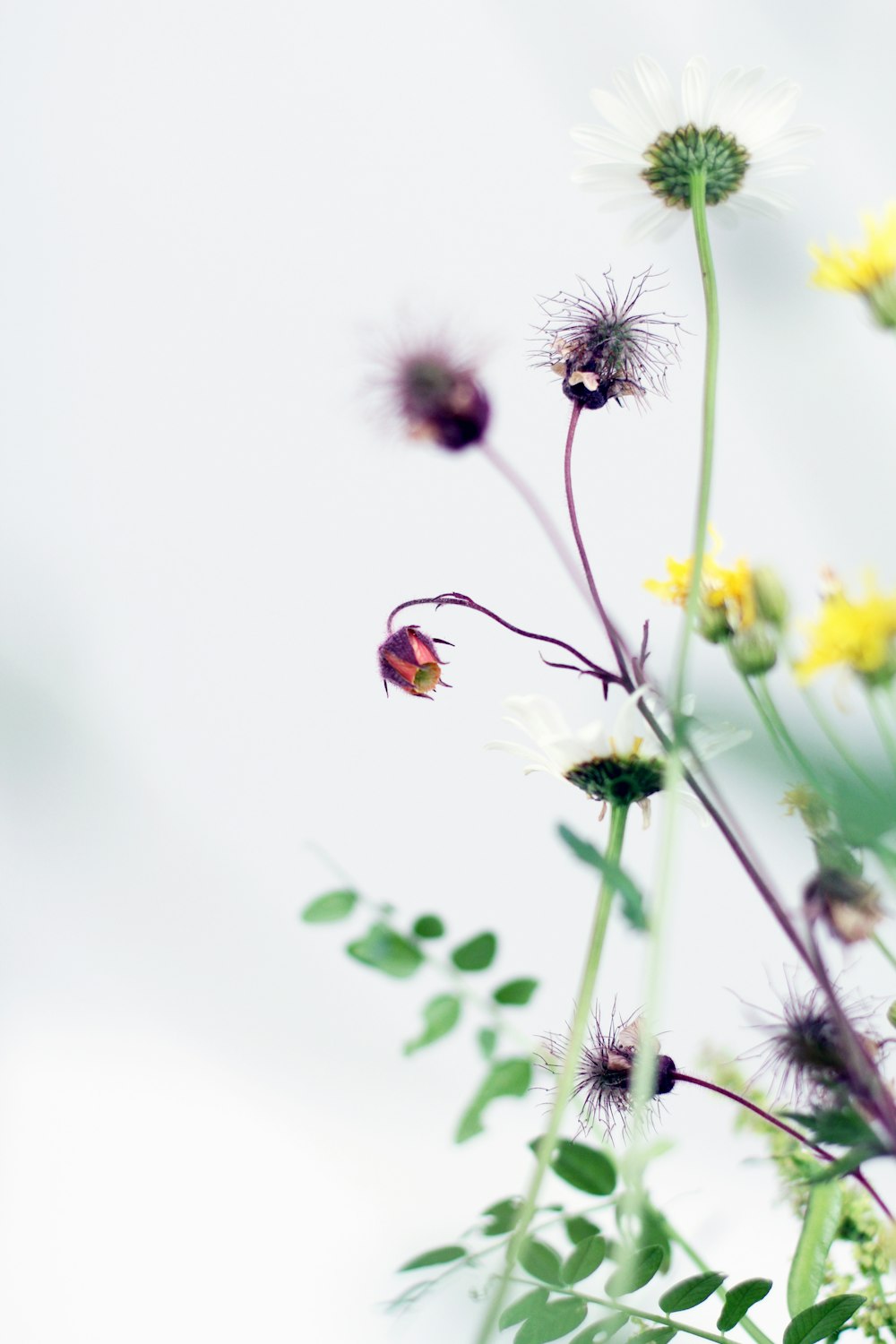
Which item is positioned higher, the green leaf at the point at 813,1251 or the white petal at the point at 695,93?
the white petal at the point at 695,93

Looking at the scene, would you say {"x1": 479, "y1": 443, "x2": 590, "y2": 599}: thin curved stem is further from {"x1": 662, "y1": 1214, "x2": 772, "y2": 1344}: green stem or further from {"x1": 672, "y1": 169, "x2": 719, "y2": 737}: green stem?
{"x1": 662, "y1": 1214, "x2": 772, "y2": 1344}: green stem

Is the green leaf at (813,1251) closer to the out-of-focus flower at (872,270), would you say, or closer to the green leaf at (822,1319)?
the green leaf at (822,1319)

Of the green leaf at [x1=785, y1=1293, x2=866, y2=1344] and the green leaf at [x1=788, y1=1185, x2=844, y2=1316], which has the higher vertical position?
the green leaf at [x1=788, y1=1185, x2=844, y2=1316]

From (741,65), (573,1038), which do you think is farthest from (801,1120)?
(741,65)

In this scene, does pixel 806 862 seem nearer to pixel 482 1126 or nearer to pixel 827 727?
pixel 827 727

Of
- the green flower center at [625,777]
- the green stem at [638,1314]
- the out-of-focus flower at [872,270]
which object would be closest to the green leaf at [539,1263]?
the green stem at [638,1314]

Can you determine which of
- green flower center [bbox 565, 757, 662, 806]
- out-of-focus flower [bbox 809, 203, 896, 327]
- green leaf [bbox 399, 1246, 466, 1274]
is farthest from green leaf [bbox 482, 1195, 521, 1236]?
out-of-focus flower [bbox 809, 203, 896, 327]

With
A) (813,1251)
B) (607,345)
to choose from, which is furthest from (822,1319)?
(607,345)
